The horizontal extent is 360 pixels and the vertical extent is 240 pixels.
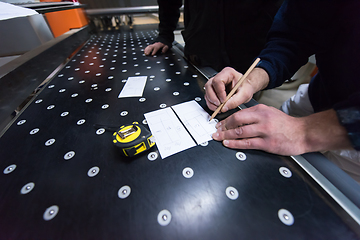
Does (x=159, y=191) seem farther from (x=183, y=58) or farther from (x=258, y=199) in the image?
(x=183, y=58)

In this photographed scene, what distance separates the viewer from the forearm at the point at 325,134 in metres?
0.32

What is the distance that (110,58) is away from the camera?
96 centimetres

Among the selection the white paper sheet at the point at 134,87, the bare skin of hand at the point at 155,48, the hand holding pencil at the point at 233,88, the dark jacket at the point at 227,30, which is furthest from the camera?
the bare skin of hand at the point at 155,48

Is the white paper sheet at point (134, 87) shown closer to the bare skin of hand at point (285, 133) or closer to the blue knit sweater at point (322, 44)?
the bare skin of hand at point (285, 133)

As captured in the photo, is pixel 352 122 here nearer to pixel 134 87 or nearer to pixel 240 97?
pixel 240 97

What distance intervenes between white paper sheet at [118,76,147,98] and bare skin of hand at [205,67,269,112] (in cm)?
30

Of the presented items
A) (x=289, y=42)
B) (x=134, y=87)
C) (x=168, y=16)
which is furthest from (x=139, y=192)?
(x=168, y=16)

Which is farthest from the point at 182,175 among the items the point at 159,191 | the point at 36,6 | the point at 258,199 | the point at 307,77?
the point at 307,77

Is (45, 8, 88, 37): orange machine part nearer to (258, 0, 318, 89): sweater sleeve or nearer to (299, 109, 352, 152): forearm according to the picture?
(258, 0, 318, 89): sweater sleeve

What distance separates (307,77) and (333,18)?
1.01 meters

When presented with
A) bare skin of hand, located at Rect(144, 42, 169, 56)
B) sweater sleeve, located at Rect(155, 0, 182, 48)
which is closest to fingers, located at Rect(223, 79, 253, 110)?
bare skin of hand, located at Rect(144, 42, 169, 56)

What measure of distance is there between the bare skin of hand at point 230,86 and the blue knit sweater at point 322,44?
51mm

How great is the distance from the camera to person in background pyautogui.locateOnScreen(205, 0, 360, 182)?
A: 331 millimetres

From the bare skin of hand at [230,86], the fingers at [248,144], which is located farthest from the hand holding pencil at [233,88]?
the fingers at [248,144]
